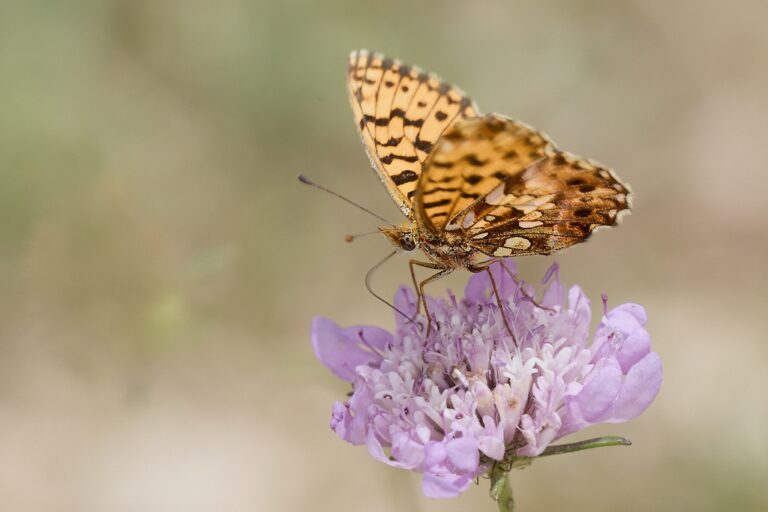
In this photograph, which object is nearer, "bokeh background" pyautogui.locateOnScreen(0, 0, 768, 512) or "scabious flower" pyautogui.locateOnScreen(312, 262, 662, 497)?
"scabious flower" pyautogui.locateOnScreen(312, 262, 662, 497)

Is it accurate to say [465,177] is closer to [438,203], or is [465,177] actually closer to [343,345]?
[438,203]

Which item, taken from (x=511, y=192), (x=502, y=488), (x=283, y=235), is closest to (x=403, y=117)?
(x=511, y=192)

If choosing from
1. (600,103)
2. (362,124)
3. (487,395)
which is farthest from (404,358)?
(600,103)

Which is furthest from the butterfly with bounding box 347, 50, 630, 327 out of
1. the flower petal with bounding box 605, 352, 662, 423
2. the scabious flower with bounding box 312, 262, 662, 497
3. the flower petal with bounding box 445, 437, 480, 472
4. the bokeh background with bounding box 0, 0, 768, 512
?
the bokeh background with bounding box 0, 0, 768, 512

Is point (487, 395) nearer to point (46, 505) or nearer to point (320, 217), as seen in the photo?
point (46, 505)

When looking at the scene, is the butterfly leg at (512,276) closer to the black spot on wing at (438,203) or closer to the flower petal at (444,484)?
the black spot on wing at (438,203)

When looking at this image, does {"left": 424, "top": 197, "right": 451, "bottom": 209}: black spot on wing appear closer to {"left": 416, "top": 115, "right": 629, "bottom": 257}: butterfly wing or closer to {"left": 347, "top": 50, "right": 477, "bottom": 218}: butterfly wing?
{"left": 416, "top": 115, "right": 629, "bottom": 257}: butterfly wing
